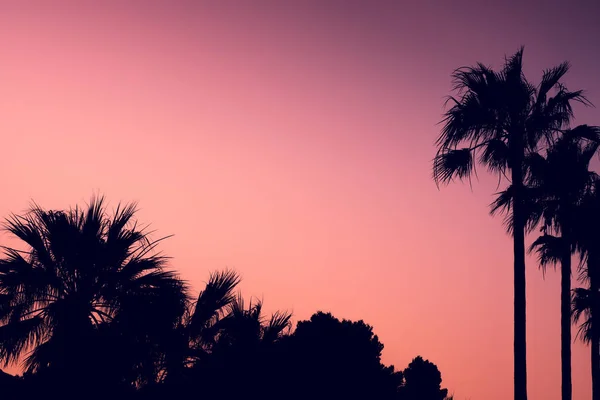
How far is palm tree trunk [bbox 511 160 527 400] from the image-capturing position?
51.1 ft

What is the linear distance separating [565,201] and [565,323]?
13.4 feet

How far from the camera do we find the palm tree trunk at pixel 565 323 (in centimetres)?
2097

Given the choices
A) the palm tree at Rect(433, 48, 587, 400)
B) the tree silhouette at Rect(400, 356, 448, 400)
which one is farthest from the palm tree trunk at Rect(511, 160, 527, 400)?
the tree silhouette at Rect(400, 356, 448, 400)

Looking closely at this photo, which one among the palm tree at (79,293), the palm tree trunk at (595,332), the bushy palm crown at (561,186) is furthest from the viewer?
the palm tree trunk at (595,332)

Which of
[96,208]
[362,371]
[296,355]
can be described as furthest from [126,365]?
[362,371]

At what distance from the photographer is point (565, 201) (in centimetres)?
2162

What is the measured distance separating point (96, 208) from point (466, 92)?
10.5 metres

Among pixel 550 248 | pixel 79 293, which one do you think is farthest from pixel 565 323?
pixel 79 293

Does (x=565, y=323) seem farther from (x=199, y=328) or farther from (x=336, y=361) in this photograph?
(x=199, y=328)

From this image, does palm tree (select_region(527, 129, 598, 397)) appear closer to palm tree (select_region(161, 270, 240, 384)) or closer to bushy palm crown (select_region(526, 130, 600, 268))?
bushy palm crown (select_region(526, 130, 600, 268))

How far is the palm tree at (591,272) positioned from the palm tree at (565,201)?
1.08 feet

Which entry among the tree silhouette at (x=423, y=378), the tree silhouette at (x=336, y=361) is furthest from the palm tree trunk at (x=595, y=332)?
the tree silhouette at (x=423, y=378)

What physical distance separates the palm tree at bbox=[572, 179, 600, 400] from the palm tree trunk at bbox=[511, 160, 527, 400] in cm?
594

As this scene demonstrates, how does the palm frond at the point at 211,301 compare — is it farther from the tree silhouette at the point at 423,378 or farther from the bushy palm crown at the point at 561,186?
the tree silhouette at the point at 423,378
